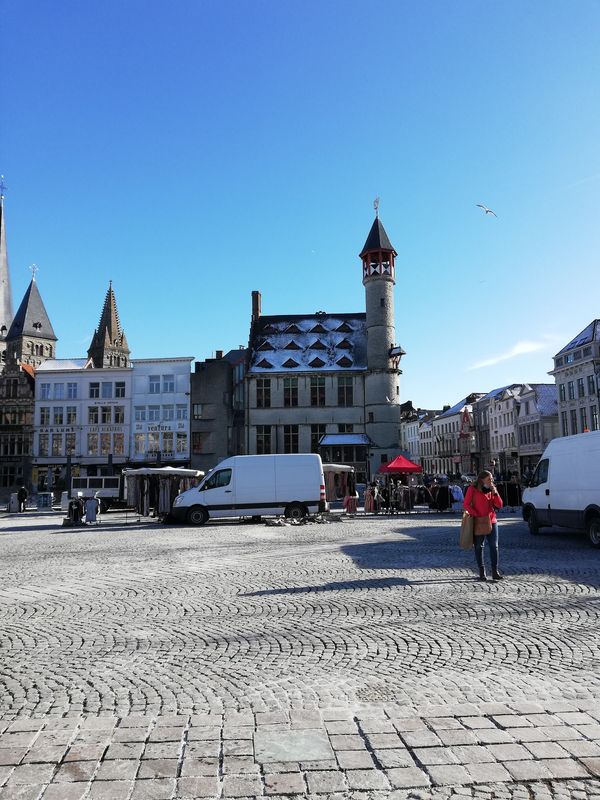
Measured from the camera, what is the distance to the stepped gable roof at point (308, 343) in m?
55.4

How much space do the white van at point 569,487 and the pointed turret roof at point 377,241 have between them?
40599 mm

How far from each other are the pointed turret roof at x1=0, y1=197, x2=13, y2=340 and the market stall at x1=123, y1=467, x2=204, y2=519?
238ft

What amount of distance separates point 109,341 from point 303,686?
11699 centimetres

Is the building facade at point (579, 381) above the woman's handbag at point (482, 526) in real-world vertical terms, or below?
above

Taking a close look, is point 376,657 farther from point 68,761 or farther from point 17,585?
point 17,585

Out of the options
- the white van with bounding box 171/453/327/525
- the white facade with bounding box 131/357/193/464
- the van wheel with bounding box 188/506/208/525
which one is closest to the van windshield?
the white van with bounding box 171/453/327/525

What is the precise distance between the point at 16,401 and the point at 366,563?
2372 inches

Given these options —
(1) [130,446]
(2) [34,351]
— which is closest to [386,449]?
(1) [130,446]

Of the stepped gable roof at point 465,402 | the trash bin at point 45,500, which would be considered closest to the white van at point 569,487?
the trash bin at point 45,500

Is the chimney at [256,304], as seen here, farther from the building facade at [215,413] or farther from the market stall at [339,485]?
the market stall at [339,485]

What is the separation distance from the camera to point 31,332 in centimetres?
9875

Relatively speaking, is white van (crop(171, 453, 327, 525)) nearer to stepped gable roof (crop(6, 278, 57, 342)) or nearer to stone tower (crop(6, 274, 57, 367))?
stone tower (crop(6, 274, 57, 367))

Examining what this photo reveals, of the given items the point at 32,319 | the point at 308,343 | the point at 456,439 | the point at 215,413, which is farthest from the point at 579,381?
the point at 32,319

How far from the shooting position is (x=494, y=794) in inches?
127
